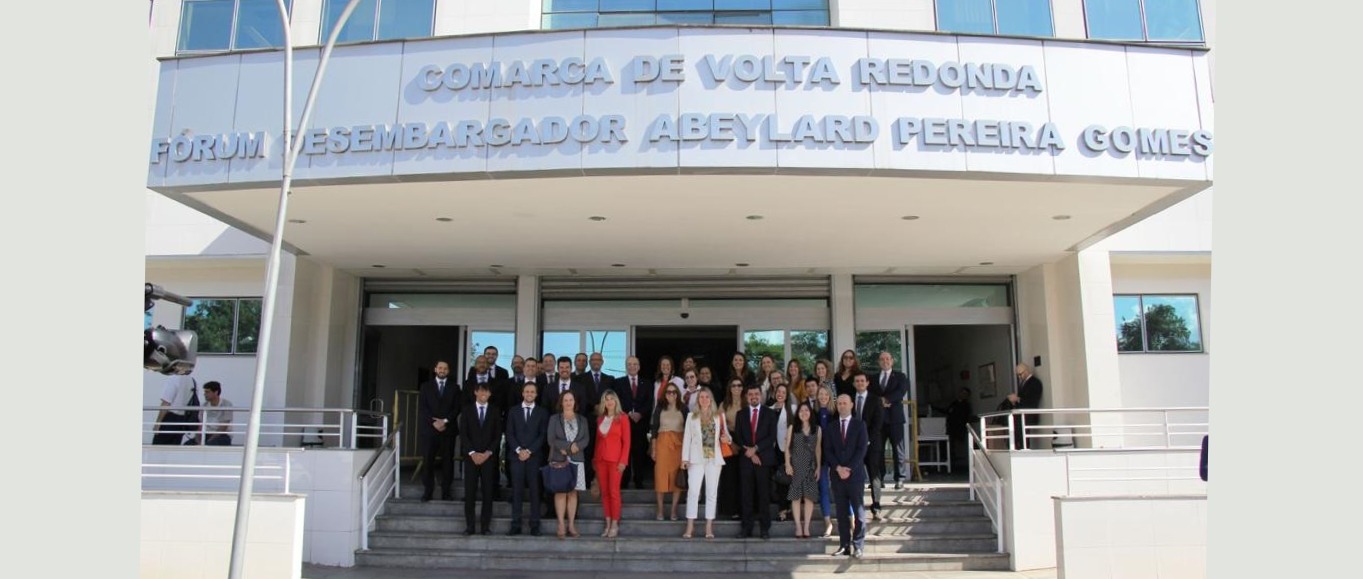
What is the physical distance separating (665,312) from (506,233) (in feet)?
12.3

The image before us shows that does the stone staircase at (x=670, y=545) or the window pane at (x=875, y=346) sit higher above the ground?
the window pane at (x=875, y=346)

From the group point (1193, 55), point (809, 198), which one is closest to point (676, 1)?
point (809, 198)

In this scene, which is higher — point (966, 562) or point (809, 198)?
point (809, 198)

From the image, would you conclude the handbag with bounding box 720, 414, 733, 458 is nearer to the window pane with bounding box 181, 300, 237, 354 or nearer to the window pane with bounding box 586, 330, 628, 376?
the window pane with bounding box 586, 330, 628, 376

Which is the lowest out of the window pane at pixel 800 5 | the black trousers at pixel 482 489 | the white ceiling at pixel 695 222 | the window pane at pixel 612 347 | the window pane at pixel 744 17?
the black trousers at pixel 482 489

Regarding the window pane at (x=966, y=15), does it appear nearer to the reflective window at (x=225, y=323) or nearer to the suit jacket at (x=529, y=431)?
the suit jacket at (x=529, y=431)

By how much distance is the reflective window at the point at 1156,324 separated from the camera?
14.0 meters

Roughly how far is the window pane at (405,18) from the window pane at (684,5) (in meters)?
3.44

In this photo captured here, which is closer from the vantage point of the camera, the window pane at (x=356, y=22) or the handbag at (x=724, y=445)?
the handbag at (x=724, y=445)

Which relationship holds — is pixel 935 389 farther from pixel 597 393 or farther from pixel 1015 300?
pixel 597 393

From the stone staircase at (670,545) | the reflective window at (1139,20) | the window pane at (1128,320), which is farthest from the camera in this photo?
the window pane at (1128,320)

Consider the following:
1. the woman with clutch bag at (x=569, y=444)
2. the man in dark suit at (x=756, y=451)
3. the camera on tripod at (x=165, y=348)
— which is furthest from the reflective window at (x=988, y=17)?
the camera on tripod at (x=165, y=348)

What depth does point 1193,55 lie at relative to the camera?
9844mm

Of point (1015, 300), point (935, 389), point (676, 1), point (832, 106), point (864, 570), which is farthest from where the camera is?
point (935, 389)
